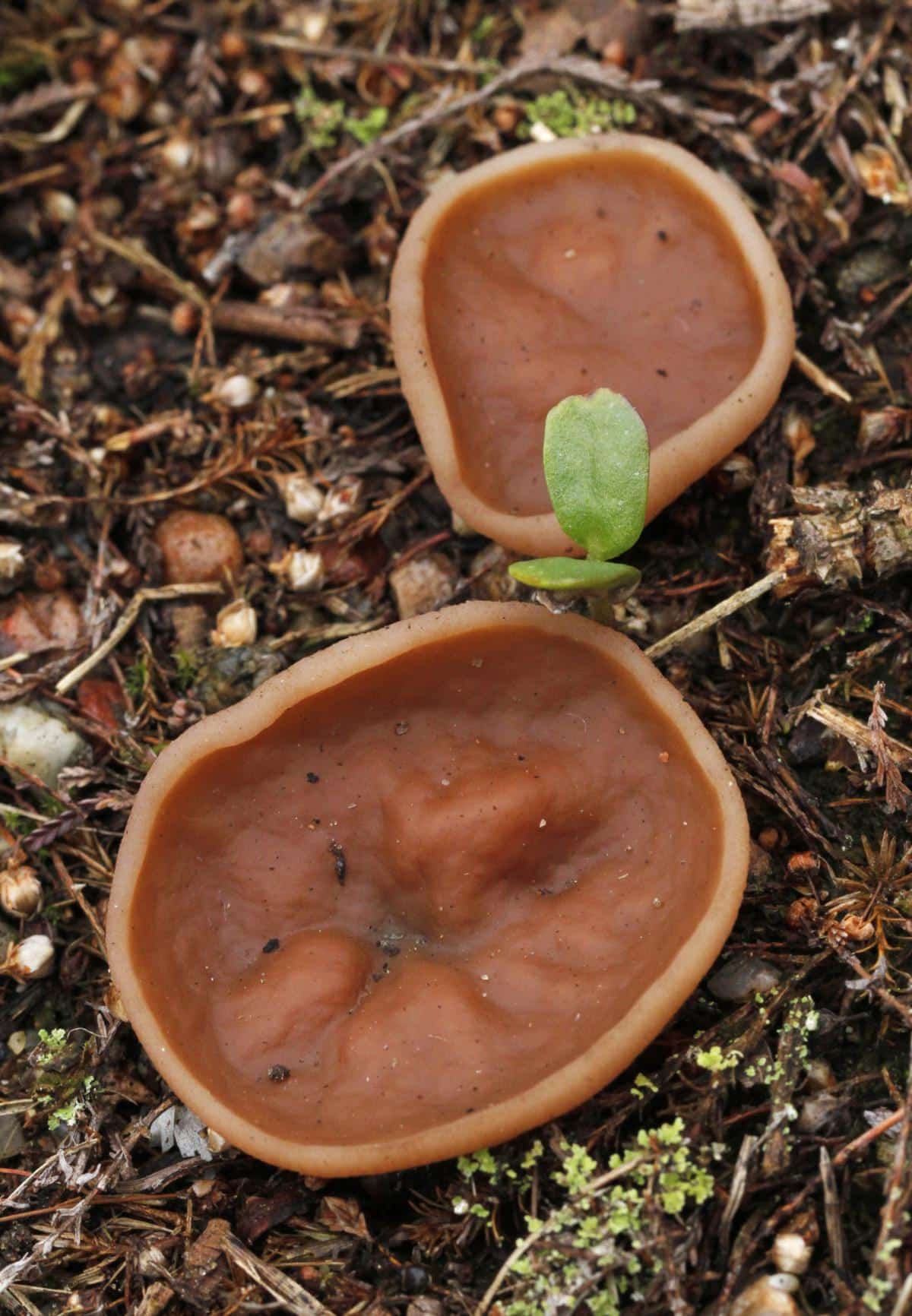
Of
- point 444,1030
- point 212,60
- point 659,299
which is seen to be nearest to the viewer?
point 444,1030

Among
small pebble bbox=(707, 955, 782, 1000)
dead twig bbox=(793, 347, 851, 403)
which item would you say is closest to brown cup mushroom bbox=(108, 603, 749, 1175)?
small pebble bbox=(707, 955, 782, 1000)

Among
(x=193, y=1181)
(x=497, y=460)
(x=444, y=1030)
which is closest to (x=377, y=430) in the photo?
(x=497, y=460)

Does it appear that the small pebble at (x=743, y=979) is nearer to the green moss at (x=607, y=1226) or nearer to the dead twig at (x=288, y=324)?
the green moss at (x=607, y=1226)

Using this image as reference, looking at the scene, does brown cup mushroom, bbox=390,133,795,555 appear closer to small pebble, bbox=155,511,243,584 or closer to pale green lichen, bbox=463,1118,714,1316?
small pebble, bbox=155,511,243,584

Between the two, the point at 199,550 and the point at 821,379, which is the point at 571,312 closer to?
the point at 821,379

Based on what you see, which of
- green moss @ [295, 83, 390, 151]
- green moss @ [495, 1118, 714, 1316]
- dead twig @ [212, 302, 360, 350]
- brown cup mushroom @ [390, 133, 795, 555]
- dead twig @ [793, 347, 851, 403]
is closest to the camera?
green moss @ [495, 1118, 714, 1316]

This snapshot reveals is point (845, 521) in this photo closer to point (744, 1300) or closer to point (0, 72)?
point (744, 1300)
